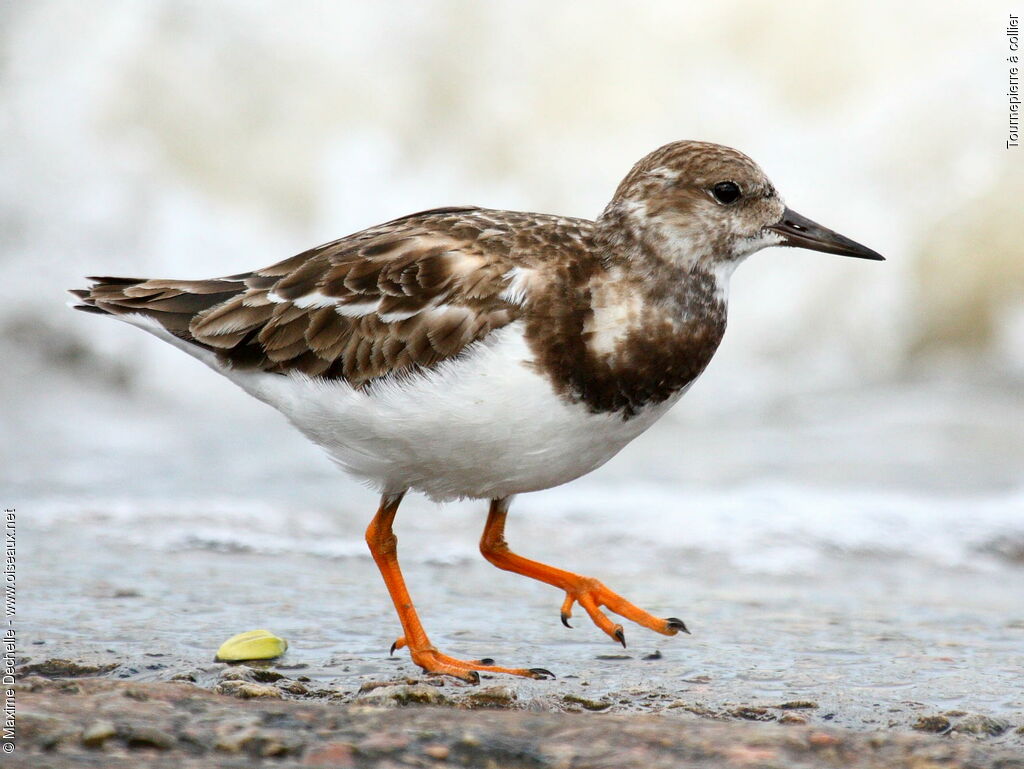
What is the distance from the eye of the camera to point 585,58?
11.7 metres

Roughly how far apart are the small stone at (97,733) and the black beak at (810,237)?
8.41 feet

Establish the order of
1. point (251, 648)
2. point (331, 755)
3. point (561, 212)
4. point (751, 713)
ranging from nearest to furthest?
1. point (331, 755)
2. point (751, 713)
3. point (251, 648)
4. point (561, 212)

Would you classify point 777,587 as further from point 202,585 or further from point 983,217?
point 983,217

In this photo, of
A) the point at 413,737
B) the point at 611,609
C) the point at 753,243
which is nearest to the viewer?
the point at 413,737

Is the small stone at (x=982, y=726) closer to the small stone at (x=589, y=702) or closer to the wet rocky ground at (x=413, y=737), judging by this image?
the wet rocky ground at (x=413, y=737)

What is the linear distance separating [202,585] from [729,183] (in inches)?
108

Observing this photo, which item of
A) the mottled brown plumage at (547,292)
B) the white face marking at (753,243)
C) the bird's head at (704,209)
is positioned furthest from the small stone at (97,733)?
the white face marking at (753,243)

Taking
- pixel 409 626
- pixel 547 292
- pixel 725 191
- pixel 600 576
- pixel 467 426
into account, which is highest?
pixel 725 191

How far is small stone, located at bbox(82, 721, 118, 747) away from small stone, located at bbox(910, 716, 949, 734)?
2101 mm

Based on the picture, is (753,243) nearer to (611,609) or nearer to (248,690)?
(611,609)

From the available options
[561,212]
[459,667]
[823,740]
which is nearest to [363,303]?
[459,667]

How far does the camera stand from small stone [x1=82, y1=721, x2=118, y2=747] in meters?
3.14

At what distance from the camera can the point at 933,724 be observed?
3.65 m

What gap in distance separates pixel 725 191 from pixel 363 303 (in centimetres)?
124
